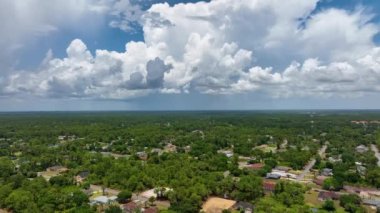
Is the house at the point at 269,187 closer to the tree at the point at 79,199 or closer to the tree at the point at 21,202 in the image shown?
the tree at the point at 79,199

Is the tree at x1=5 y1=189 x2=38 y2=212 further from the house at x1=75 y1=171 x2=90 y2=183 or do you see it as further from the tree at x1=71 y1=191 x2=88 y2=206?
the house at x1=75 y1=171 x2=90 y2=183

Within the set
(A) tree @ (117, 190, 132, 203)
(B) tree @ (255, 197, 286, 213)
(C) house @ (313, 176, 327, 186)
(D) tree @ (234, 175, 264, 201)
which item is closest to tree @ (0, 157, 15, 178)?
(A) tree @ (117, 190, 132, 203)

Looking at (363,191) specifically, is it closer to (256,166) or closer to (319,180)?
(319,180)

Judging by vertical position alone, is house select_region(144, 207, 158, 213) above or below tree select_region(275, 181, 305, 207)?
below

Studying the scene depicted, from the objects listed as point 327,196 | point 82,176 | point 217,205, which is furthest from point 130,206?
point 327,196

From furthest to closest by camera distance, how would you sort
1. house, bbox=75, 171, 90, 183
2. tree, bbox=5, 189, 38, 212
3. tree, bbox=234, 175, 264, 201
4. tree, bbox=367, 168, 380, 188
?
house, bbox=75, 171, 90, 183, tree, bbox=367, 168, 380, 188, tree, bbox=234, 175, 264, 201, tree, bbox=5, 189, 38, 212

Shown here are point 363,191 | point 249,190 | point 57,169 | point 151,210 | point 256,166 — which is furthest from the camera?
point 57,169
